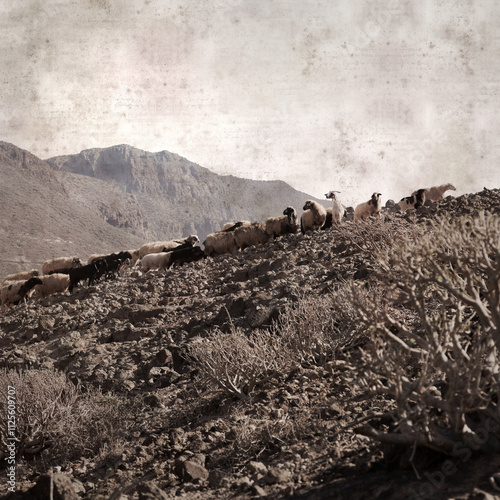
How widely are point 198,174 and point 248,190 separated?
24.5m

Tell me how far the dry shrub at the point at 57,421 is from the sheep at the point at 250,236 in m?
11.7

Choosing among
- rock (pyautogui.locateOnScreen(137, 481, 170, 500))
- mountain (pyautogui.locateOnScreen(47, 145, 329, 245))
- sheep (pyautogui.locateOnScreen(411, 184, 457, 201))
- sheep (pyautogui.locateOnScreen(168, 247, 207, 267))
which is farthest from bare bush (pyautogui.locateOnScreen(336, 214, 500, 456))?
mountain (pyautogui.locateOnScreen(47, 145, 329, 245))

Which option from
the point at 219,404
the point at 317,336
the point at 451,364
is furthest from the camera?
the point at 317,336

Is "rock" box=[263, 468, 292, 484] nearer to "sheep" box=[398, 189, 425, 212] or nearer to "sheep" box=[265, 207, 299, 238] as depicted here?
"sheep" box=[265, 207, 299, 238]

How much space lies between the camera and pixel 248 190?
3396 inches

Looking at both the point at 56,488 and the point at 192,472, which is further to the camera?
the point at 192,472

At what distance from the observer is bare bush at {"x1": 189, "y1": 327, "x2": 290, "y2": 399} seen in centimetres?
536

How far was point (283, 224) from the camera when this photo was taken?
1667 cm

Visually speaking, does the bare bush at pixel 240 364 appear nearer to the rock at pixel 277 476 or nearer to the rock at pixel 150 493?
the rock at pixel 277 476

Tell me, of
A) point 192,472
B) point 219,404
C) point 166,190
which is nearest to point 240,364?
point 219,404

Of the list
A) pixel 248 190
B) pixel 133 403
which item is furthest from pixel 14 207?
pixel 133 403

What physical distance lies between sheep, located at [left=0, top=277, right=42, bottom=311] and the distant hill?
1176 centimetres

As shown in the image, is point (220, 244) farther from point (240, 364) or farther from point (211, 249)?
point (240, 364)

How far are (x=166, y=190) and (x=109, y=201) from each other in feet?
70.9
